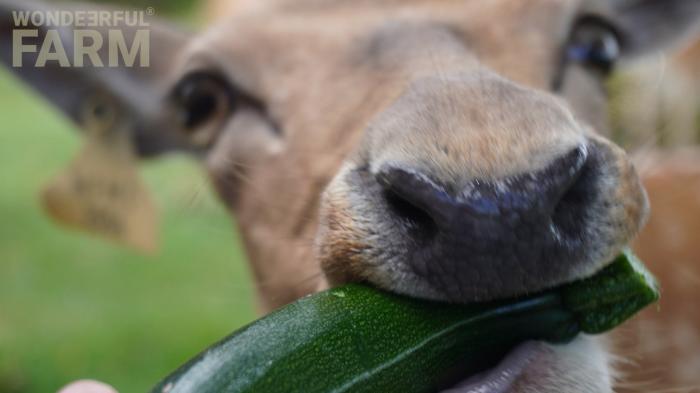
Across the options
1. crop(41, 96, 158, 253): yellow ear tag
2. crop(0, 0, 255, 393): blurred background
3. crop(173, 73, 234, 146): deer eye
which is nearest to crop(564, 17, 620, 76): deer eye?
crop(173, 73, 234, 146): deer eye

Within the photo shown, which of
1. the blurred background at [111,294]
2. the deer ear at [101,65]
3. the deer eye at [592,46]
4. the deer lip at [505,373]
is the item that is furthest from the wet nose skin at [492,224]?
the deer ear at [101,65]

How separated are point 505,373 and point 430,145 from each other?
45 cm

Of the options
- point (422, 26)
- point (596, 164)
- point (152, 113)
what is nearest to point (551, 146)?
point (596, 164)

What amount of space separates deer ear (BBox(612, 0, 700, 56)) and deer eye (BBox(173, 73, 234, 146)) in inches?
57.4

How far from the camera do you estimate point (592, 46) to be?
3.09 m

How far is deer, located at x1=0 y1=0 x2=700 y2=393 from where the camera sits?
1.70 meters

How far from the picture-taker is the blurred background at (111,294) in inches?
219

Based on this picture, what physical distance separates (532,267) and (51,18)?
2.60 meters

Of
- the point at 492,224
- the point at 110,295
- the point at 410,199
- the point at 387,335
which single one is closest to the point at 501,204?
the point at 492,224

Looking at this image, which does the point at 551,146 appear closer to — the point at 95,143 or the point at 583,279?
the point at 583,279

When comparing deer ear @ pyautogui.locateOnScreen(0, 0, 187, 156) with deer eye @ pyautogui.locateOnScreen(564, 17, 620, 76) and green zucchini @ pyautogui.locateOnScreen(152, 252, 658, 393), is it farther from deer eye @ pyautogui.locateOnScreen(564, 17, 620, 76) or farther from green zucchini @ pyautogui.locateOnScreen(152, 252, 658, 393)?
green zucchini @ pyautogui.locateOnScreen(152, 252, 658, 393)

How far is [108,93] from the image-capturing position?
3.87 m

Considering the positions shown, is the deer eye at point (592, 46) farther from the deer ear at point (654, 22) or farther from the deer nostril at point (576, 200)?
the deer nostril at point (576, 200)

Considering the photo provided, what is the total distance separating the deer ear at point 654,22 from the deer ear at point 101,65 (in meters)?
1.77
